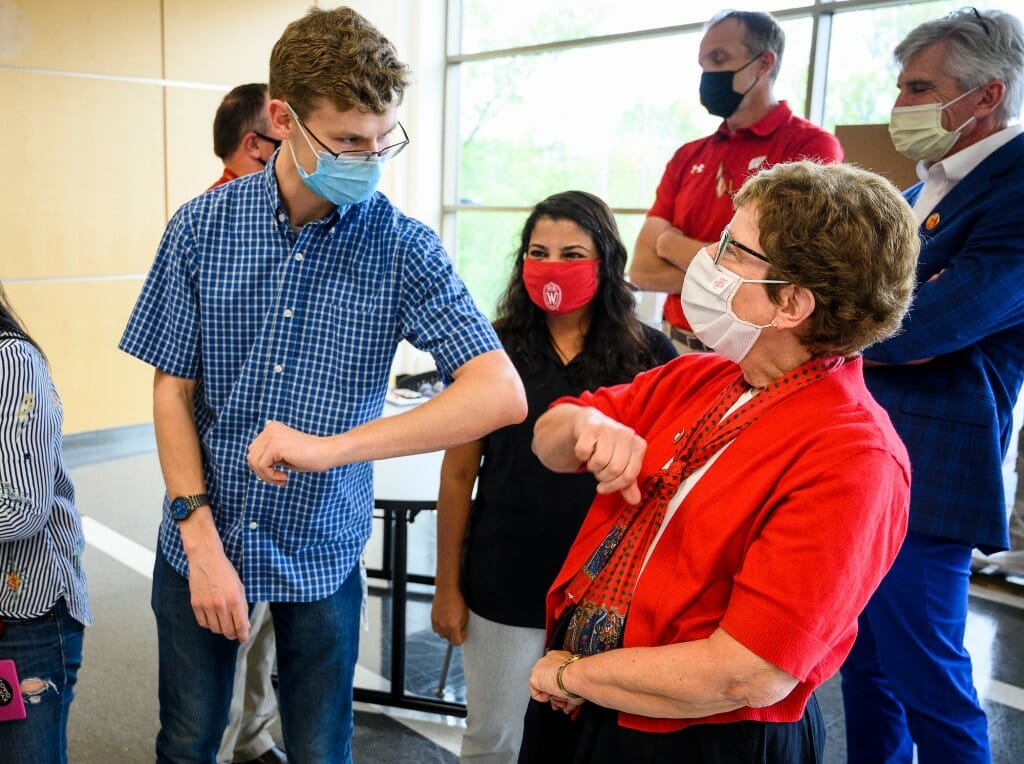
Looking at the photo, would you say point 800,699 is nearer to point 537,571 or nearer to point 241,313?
point 537,571

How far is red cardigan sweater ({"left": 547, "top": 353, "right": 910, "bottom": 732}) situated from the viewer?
39.4 inches

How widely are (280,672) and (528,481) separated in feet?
1.93

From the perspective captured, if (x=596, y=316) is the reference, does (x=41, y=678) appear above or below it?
below

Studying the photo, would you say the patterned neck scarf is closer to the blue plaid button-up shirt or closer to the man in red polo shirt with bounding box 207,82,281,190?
the blue plaid button-up shirt

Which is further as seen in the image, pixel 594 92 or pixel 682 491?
pixel 594 92

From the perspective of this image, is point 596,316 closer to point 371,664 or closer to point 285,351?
point 285,351

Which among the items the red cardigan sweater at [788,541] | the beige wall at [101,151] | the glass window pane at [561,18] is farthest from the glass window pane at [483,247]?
the red cardigan sweater at [788,541]

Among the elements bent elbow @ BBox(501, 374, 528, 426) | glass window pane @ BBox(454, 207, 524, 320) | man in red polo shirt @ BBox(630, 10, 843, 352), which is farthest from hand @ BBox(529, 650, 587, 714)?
glass window pane @ BBox(454, 207, 524, 320)

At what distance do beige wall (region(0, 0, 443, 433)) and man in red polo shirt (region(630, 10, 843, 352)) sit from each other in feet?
13.0

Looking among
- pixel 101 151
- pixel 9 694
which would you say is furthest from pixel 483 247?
pixel 9 694

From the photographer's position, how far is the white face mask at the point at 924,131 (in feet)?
6.34

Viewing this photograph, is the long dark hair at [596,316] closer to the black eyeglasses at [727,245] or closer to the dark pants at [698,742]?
the black eyeglasses at [727,245]

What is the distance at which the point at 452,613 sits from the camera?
1.84 metres

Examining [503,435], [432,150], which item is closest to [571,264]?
[503,435]
